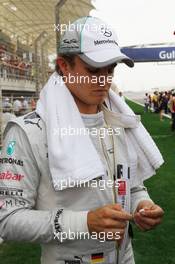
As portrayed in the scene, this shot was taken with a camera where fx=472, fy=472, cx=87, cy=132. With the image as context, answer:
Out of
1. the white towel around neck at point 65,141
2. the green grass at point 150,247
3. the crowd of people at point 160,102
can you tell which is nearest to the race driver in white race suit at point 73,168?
the white towel around neck at point 65,141

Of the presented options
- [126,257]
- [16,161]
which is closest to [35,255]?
[126,257]

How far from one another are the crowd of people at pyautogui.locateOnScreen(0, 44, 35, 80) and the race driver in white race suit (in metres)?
12.9

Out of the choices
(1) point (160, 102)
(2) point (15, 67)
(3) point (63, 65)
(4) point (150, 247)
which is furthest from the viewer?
(1) point (160, 102)

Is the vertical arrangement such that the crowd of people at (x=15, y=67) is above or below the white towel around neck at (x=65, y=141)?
above

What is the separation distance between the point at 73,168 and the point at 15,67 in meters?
15.5

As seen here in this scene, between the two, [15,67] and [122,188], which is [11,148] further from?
[15,67]

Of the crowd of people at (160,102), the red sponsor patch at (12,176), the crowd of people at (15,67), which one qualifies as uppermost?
the crowd of people at (15,67)

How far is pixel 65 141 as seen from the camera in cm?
151

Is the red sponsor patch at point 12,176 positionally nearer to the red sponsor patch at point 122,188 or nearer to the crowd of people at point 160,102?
the red sponsor patch at point 122,188

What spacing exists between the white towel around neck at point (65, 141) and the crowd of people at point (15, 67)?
1291cm

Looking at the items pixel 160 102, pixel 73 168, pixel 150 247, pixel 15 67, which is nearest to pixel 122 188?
pixel 73 168

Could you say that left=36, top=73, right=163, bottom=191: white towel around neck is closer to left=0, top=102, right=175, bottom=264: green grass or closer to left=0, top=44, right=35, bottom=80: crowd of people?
left=0, top=102, right=175, bottom=264: green grass

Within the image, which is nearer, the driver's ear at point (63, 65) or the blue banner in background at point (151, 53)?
the driver's ear at point (63, 65)

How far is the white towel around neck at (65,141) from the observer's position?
4.86 ft
